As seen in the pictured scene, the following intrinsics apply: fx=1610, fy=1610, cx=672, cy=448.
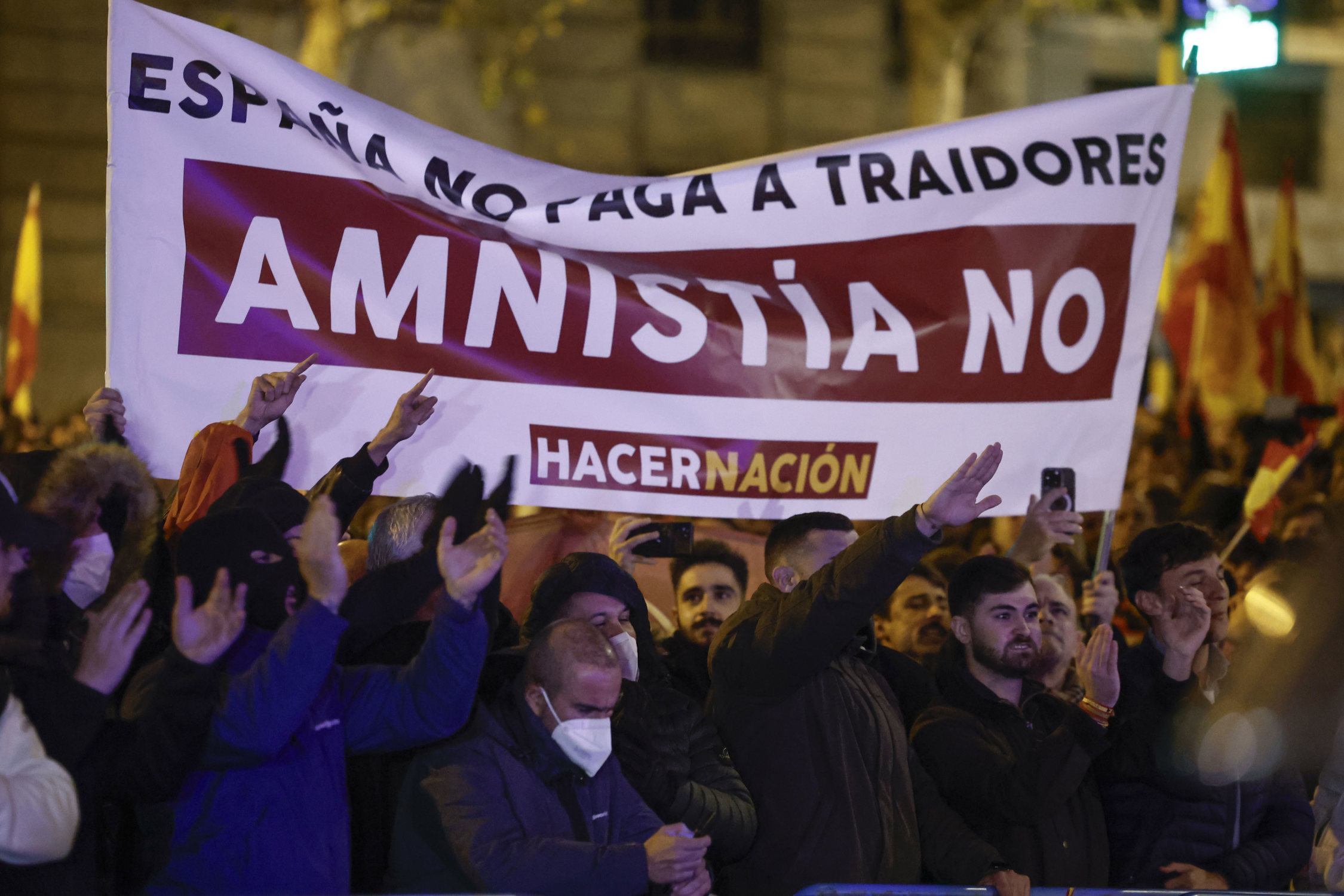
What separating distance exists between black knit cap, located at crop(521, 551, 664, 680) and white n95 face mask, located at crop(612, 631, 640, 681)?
0.24 ft

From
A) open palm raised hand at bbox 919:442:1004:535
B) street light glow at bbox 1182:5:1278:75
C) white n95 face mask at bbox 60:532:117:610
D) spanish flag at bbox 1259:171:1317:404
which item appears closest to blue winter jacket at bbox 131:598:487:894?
white n95 face mask at bbox 60:532:117:610

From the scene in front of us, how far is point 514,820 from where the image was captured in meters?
3.41

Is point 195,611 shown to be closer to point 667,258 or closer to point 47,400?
point 667,258

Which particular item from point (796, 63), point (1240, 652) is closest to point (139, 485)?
point (1240, 652)

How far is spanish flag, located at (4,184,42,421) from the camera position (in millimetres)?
10375

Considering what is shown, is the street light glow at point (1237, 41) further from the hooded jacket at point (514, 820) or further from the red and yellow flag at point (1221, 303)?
the hooded jacket at point (514, 820)

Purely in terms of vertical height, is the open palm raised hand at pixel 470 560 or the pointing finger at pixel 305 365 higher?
the pointing finger at pixel 305 365

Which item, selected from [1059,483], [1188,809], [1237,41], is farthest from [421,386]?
[1237,41]

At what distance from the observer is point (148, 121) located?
4.45m

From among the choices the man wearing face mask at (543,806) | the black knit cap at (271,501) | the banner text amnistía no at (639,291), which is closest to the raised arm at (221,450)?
the banner text amnistía no at (639,291)

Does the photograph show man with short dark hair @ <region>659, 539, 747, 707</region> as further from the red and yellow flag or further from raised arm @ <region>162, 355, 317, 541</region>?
the red and yellow flag

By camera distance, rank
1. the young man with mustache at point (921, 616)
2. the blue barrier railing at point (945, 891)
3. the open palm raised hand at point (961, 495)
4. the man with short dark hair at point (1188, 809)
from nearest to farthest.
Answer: the blue barrier railing at point (945, 891) → the open palm raised hand at point (961, 495) → the man with short dark hair at point (1188, 809) → the young man with mustache at point (921, 616)

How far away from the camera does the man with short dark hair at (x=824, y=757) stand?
12.5 feet

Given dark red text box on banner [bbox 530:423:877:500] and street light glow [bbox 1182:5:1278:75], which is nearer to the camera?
dark red text box on banner [bbox 530:423:877:500]
